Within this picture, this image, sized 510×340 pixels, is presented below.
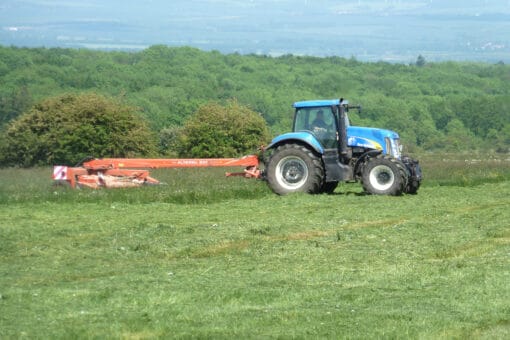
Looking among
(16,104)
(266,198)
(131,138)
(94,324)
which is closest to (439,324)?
Result: (94,324)

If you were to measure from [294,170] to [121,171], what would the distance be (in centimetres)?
406

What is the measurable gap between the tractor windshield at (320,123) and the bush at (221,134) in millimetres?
17548

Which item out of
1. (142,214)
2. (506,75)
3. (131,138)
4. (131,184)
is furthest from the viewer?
(506,75)

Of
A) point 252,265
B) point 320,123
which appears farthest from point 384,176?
point 252,265

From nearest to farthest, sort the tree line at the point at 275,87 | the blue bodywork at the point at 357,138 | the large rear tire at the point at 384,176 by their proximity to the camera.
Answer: the large rear tire at the point at 384,176
the blue bodywork at the point at 357,138
the tree line at the point at 275,87

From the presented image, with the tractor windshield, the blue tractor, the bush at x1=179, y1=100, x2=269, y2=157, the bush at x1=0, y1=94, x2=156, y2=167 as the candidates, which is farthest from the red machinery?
the bush at x1=179, y1=100, x2=269, y2=157

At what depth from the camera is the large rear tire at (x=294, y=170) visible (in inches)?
824

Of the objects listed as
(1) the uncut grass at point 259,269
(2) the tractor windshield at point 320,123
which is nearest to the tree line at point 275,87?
(2) the tractor windshield at point 320,123

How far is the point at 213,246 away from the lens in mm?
14289

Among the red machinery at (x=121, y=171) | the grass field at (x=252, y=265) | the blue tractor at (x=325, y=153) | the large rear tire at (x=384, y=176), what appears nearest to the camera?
the grass field at (x=252, y=265)

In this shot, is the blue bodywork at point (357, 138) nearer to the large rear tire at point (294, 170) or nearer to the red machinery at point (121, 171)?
the large rear tire at point (294, 170)

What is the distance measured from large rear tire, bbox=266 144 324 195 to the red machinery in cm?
178

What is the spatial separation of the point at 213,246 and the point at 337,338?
214 inches

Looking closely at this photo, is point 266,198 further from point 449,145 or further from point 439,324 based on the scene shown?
point 449,145
